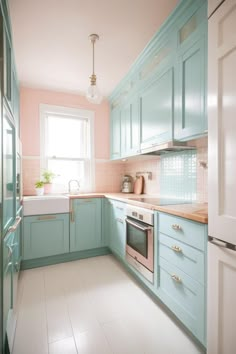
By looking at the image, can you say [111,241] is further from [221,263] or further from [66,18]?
[66,18]

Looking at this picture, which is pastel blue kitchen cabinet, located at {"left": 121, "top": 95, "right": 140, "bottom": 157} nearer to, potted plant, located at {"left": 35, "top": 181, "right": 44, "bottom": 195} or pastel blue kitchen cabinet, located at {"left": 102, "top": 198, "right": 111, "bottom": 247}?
pastel blue kitchen cabinet, located at {"left": 102, "top": 198, "right": 111, "bottom": 247}

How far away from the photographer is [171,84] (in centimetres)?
187

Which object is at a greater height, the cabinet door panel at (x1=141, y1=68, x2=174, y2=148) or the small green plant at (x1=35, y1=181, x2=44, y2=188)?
the cabinet door panel at (x1=141, y1=68, x2=174, y2=148)

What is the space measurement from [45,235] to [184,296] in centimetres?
184

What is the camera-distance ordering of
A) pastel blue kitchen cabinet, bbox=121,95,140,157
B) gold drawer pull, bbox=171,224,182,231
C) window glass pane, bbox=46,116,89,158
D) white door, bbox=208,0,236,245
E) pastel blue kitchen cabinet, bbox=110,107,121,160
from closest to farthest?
1. white door, bbox=208,0,236,245
2. gold drawer pull, bbox=171,224,182,231
3. pastel blue kitchen cabinet, bbox=121,95,140,157
4. pastel blue kitchen cabinet, bbox=110,107,121,160
5. window glass pane, bbox=46,116,89,158

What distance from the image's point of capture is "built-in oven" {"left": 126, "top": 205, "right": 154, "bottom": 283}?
1.83 meters

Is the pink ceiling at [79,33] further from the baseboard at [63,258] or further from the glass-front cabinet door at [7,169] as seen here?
the baseboard at [63,258]

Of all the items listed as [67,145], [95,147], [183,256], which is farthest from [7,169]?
[95,147]

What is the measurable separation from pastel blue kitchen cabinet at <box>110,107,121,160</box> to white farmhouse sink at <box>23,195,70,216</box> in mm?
1097

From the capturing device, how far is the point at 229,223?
98 cm

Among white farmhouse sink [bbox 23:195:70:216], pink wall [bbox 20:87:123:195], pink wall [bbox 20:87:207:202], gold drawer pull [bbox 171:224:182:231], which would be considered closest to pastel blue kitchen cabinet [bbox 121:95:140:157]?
pink wall [bbox 20:87:207:202]

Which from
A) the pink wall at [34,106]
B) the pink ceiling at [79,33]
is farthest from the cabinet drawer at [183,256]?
the pink wall at [34,106]

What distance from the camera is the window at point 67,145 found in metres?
3.19

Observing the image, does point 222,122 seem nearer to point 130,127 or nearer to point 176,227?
point 176,227
